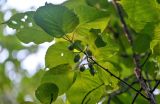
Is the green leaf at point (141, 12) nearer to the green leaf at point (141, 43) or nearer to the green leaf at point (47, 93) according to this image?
the green leaf at point (141, 43)

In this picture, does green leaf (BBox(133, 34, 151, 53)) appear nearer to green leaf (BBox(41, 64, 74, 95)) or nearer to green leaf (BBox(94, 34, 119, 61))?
green leaf (BBox(94, 34, 119, 61))

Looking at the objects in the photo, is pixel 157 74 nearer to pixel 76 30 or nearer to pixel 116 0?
pixel 116 0

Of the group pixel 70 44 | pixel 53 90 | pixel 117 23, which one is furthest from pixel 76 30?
pixel 117 23

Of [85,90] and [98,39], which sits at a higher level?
[98,39]

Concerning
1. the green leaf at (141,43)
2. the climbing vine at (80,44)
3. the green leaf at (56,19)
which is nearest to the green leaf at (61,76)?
the climbing vine at (80,44)

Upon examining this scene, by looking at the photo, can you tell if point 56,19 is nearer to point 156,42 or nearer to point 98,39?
point 98,39

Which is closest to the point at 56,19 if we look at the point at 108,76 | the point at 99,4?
the point at 108,76

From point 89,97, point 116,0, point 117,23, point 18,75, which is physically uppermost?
point 116,0
